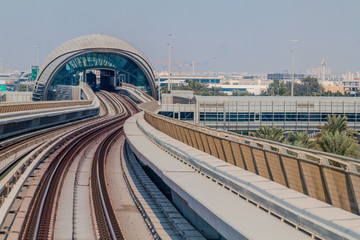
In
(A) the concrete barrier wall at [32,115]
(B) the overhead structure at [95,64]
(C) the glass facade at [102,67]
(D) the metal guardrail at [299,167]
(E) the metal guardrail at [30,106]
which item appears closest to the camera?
(D) the metal guardrail at [299,167]

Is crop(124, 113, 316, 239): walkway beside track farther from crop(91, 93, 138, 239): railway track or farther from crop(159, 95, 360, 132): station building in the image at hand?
crop(159, 95, 360, 132): station building

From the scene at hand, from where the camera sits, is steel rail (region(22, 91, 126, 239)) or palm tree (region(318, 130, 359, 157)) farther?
palm tree (region(318, 130, 359, 157))

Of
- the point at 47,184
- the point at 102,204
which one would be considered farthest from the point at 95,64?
the point at 102,204

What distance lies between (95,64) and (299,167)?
392 feet

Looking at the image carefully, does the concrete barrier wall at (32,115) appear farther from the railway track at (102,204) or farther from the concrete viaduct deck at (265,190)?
the concrete viaduct deck at (265,190)

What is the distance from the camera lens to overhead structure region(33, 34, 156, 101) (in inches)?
4776

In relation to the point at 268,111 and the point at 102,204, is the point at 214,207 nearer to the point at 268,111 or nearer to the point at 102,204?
the point at 102,204

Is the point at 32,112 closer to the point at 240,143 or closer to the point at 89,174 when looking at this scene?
the point at 89,174

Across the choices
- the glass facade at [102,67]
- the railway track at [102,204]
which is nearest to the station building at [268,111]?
the railway track at [102,204]

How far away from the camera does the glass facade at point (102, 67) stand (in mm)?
125438

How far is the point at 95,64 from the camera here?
130000 mm

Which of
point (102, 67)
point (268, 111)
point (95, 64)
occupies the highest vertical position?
point (95, 64)

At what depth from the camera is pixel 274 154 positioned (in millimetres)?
15227

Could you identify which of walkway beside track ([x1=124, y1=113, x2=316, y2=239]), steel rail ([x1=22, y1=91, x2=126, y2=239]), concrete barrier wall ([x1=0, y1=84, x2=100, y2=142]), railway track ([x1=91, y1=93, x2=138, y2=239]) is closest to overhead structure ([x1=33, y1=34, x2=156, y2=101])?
concrete barrier wall ([x1=0, y1=84, x2=100, y2=142])
